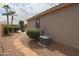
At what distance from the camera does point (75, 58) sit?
5406 millimetres

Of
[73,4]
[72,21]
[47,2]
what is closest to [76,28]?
[72,21]

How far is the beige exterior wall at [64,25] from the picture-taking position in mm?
5660

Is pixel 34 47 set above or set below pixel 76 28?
below

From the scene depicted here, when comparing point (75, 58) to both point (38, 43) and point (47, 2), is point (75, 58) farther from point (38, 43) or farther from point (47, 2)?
point (47, 2)

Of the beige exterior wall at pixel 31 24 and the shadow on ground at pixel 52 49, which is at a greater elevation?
the beige exterior wall at pixel 31 24

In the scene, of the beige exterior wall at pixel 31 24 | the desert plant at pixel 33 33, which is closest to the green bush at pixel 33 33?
the desert plant at pixel 33 33

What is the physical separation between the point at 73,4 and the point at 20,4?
4.53 ft

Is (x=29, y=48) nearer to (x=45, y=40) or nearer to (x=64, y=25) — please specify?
(x=45, y=40)

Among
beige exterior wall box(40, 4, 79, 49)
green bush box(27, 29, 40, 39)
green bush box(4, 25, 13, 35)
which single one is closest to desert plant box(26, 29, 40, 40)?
green bush box(27, 29, 40, 39)

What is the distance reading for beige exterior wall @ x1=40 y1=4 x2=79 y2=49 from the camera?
566 centimetres

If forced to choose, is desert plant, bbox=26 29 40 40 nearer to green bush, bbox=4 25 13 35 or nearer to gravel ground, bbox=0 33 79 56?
gravel ground, bbox=0 33 79 56

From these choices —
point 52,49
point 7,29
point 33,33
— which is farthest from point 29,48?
point 7,29

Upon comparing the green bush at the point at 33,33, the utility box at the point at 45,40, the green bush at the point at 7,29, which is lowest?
the utility box at the point at 45,40

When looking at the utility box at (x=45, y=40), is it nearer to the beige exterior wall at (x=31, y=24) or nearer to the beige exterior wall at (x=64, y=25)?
the beige exterior wall at (x=64, y=25)
